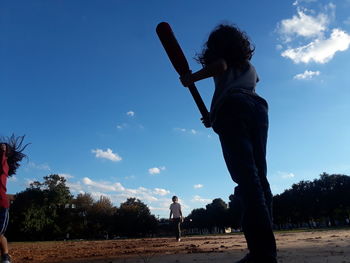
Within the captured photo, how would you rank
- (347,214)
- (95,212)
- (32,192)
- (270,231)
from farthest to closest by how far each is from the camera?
(95,212) → (32,192) → (347,214) → (270,231)

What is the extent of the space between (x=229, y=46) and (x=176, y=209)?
51.2 feet

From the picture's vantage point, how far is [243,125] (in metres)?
3.06

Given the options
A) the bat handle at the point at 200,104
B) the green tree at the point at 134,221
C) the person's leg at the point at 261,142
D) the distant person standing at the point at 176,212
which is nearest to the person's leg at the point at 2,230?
the bat handle at the point at 200,104

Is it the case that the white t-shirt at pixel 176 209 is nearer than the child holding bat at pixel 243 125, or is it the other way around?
the child holding bat at pixel 243 125

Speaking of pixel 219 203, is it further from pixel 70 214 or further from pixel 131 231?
pixel 70 214

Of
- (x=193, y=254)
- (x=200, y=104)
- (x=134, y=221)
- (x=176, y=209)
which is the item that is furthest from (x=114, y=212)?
(x=200, y=104)

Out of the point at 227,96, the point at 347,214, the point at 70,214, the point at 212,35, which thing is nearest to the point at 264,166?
the point at 227,96

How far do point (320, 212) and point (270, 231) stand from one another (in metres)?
80.0

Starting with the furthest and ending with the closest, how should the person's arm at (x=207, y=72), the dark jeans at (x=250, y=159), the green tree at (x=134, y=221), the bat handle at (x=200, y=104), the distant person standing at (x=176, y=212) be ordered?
1. the green tree at (x=134, y=221)
2. the distant person standing at (x=176, y=212)
3. the bat handle at (x=200, y=104)
4. the person's arm at (x=207, y=72)
5. the dark jeans at (x=250, y=159)

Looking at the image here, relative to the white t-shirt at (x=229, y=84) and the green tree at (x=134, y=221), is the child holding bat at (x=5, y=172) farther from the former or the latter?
the green tree at (x=134, y=221)

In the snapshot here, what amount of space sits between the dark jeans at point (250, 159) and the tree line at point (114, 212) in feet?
233

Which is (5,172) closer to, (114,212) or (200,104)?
(200,104)

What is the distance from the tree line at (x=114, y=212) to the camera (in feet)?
244

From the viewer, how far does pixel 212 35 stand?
3.63 m
